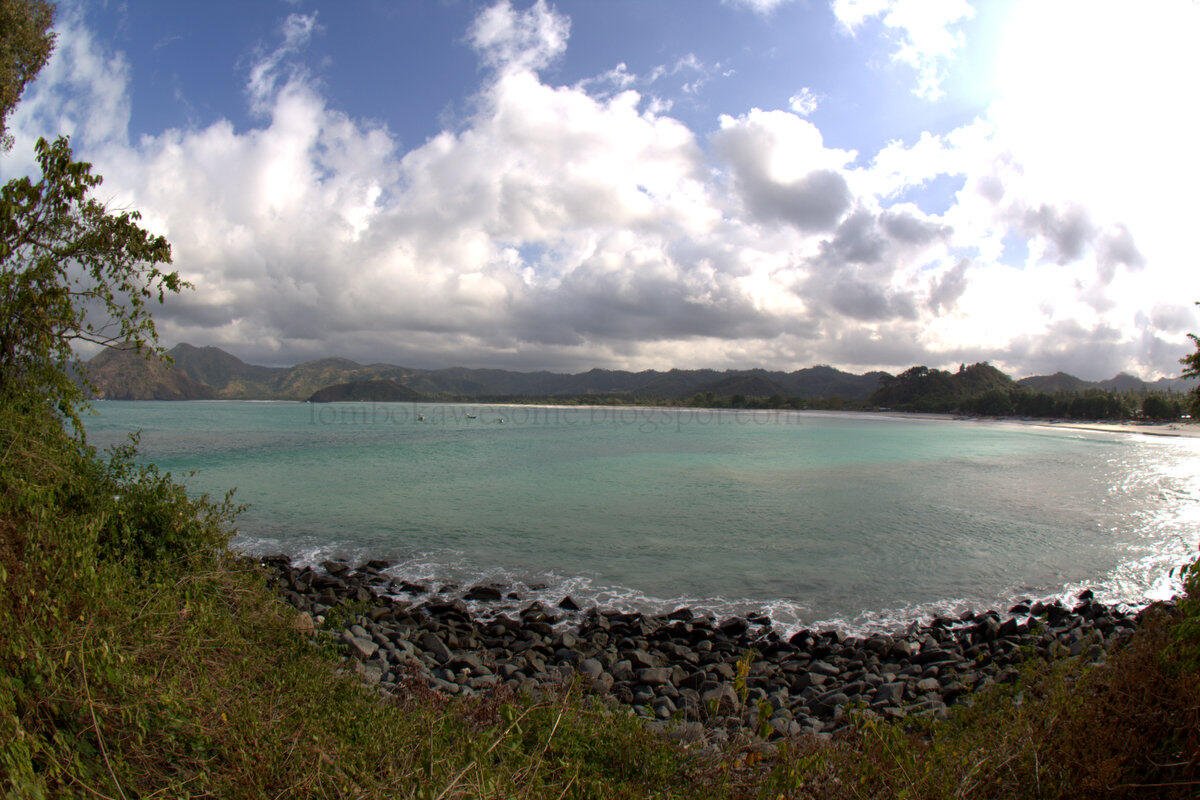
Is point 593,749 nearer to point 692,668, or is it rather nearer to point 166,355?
point 692,668

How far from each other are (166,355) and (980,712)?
1271 cm

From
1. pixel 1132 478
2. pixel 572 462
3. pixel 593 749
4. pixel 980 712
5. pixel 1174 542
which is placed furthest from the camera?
pixel 572 462

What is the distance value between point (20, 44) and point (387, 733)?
1717cm

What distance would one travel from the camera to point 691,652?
971 cm

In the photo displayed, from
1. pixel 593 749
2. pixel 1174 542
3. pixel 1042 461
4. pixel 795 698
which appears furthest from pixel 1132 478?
pixel 593 749

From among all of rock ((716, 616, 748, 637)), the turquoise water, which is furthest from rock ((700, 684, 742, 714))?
the turquoise water

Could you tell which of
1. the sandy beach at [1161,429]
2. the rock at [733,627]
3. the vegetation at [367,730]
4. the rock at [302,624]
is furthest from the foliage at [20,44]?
the sandy beach at [1161,429]

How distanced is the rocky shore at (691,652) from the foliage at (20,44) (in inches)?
462

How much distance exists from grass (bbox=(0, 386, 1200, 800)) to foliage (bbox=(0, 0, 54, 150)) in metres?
10.6

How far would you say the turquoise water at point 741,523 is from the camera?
14164 mm

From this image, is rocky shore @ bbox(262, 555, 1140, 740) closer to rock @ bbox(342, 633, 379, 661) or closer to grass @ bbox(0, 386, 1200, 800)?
rock @ bbox(342, 633, 379, 661)

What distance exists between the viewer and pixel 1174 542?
18938 millimetres

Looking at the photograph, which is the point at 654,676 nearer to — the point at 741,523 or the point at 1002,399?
the point at 741,523

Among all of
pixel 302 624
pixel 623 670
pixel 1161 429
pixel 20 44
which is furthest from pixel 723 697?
pixel 1161 429
